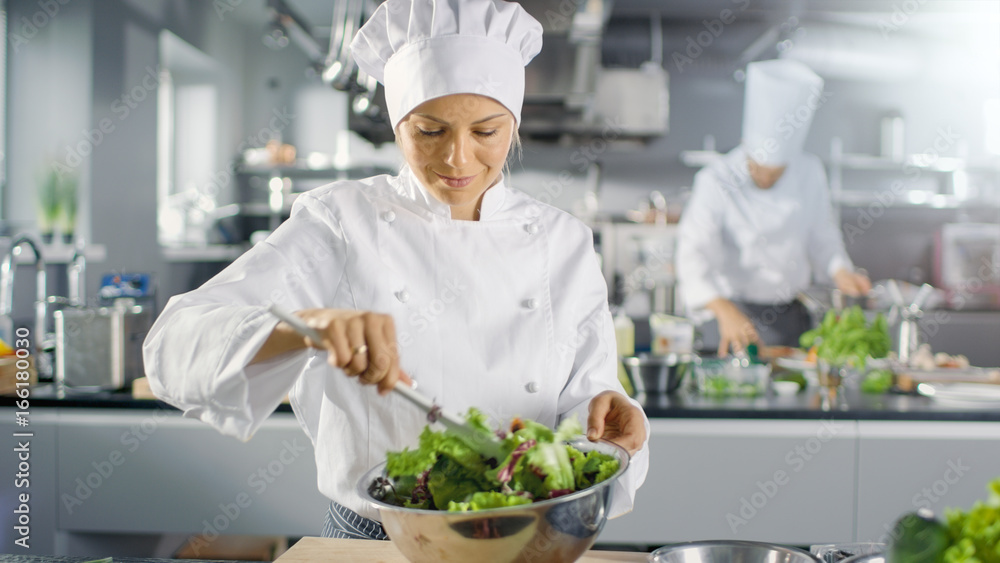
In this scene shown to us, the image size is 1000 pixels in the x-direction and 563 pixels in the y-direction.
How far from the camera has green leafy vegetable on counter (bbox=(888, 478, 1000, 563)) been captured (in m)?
0.58

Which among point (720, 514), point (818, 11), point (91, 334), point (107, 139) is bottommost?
point (720, 514)

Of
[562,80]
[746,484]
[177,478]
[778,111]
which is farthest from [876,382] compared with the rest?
[562,80]

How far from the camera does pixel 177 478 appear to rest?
1.95m

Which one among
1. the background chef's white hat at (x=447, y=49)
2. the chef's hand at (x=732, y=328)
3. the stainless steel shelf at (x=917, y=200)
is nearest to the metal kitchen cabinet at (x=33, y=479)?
the background chef's white hat at (x=447, y=49)

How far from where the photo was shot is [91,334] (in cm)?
200

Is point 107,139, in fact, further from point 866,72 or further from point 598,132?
point 866,72

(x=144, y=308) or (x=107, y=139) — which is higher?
(x=107, y=139)

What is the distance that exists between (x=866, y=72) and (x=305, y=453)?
5.64 metres

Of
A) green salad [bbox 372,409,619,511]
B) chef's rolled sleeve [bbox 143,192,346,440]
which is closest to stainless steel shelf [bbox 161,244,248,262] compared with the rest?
chef's rolled sleeve [bbox 143,192,346,440]

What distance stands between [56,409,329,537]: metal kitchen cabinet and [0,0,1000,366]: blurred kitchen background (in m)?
2.66

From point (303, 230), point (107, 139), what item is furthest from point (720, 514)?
point (107, 139)

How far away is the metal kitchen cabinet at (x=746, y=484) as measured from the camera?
187 cm

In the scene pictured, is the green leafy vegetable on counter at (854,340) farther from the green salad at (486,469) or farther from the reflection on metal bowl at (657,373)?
the green salad at (486,469)

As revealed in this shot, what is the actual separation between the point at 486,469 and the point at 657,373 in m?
1.25
